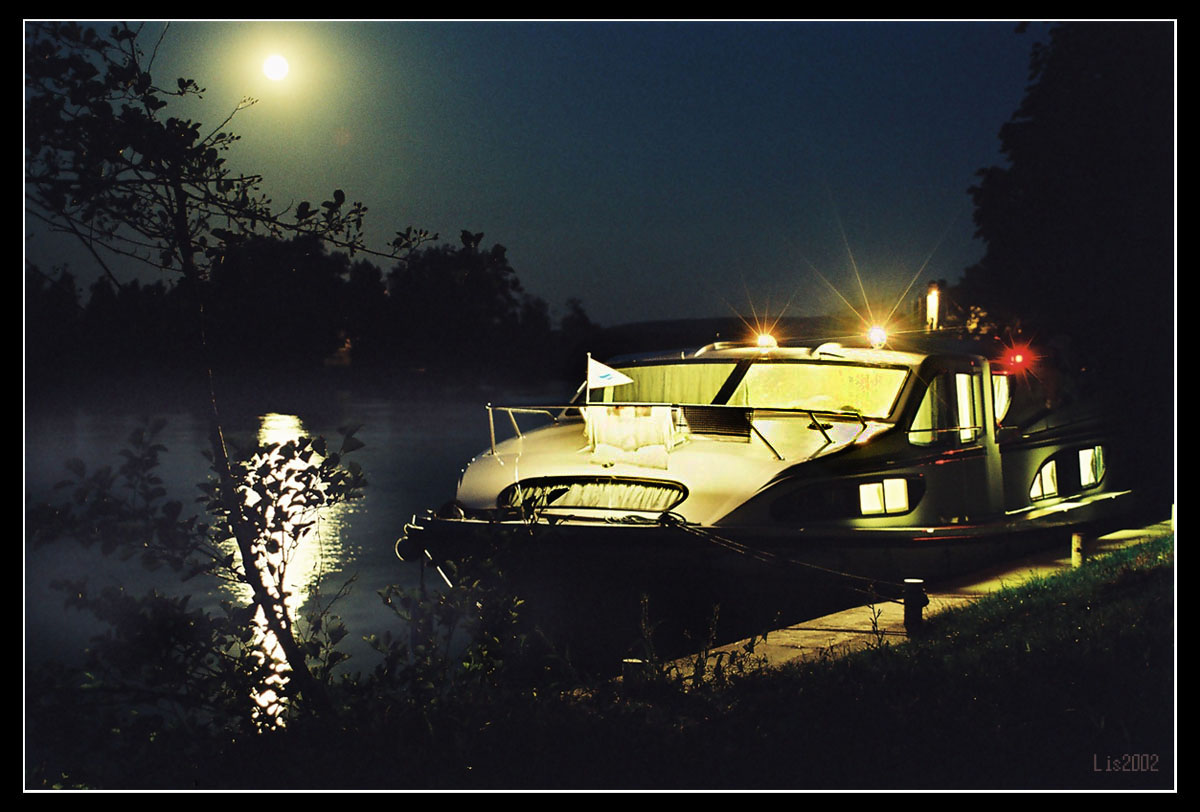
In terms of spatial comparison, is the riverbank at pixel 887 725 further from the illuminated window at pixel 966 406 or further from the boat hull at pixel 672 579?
the illuminated window at pixel 966 406

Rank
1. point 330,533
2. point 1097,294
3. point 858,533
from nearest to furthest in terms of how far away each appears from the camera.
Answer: point 858,533, point 1097,294, point 330,533

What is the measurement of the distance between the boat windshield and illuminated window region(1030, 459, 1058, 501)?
252cm

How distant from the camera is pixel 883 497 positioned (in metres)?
10.5

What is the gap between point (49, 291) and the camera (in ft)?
23.6

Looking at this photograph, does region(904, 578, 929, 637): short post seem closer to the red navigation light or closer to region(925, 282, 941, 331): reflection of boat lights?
the red navigation light

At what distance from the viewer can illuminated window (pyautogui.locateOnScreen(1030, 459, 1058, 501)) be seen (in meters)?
12.8

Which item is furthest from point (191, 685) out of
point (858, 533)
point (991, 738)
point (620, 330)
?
point (620, 330)

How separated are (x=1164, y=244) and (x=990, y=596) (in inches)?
284

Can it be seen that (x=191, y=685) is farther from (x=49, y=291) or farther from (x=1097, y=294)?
(x=1097, y=294)

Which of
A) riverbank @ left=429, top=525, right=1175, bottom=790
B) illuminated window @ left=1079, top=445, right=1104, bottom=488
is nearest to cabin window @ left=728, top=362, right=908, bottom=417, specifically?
riverbank @ left=429, top=525, right=1175, bottom=790

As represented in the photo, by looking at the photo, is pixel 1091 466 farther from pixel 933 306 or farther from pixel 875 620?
pixel 875 620

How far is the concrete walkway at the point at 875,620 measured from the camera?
8695mm

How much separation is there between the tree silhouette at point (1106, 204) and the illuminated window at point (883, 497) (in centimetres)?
601

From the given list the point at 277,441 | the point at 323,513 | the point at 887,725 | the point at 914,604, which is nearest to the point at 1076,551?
the point at 914,604
